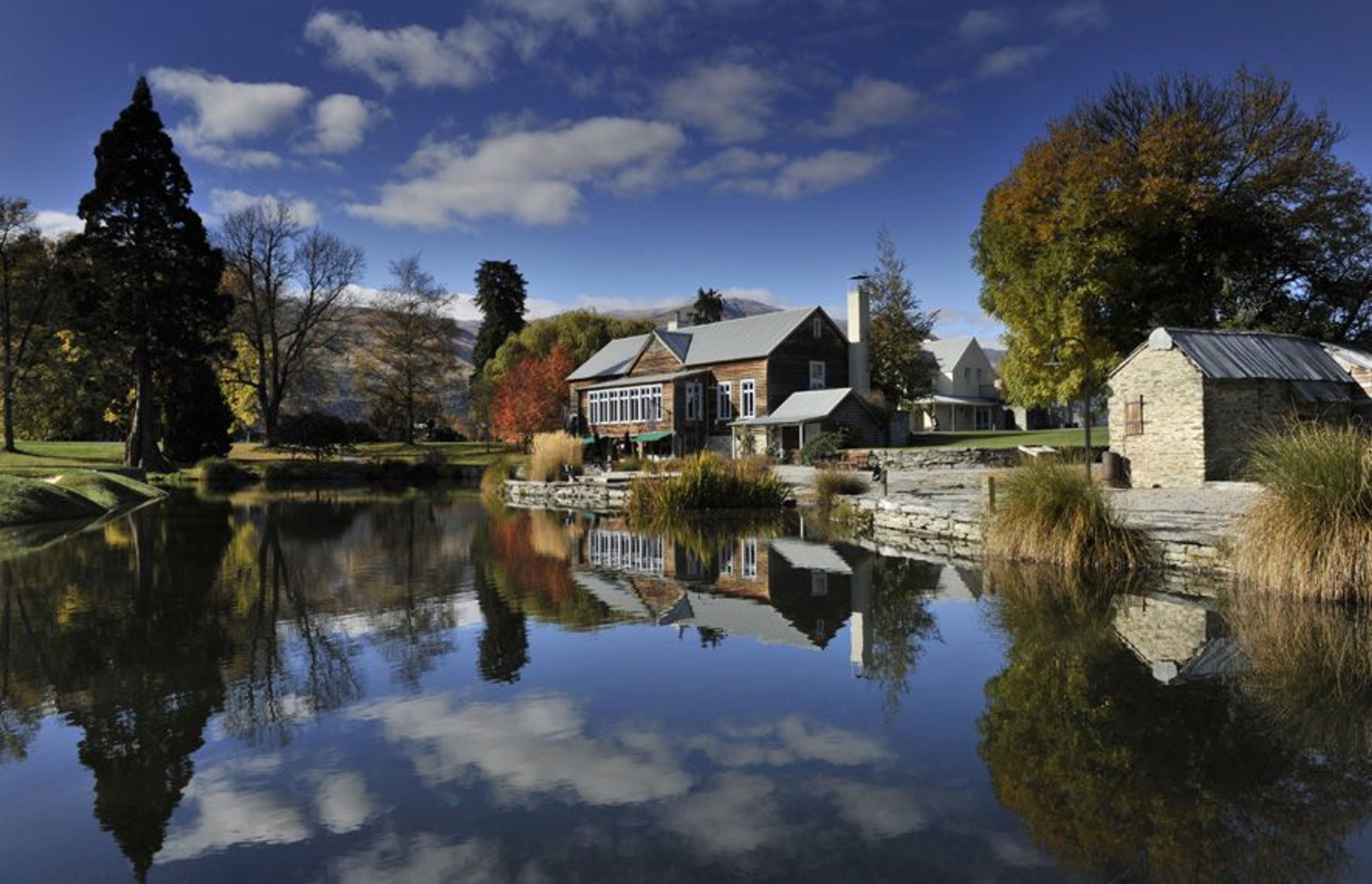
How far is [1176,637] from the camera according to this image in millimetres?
8102

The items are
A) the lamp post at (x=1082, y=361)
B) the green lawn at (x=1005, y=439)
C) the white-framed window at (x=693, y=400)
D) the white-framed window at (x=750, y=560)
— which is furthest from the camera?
the white-framed window at (x=693, y=400)

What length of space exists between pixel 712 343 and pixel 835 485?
22.7 meters

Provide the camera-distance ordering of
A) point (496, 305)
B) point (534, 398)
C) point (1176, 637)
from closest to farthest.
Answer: point (1176, 637)
point (534, 398)
point (496, 305)

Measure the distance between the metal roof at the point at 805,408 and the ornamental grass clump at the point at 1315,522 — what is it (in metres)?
27.5

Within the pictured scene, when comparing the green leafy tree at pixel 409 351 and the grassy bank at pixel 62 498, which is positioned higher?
the green leafy tree at pixel 409 351

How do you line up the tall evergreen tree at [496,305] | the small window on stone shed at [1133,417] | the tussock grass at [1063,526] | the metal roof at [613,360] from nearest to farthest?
the tussock grass at [1063,526]
the small window on stone shed at [1133,417]
the metal roof at [613,360]
the tall evergreen tree at [496,305]

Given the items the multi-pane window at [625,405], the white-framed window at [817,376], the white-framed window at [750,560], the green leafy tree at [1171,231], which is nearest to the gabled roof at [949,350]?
the white-framed window at [817,376]

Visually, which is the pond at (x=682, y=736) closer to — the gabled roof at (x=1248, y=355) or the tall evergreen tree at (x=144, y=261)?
the gabled roof at (x=1248, y=355)

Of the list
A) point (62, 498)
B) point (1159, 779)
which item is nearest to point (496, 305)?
point (62, 498)

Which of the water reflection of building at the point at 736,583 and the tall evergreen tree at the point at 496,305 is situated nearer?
the water reflection of building at the point at 736,583

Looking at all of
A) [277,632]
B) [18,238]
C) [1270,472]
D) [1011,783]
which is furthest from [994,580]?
[18,238]

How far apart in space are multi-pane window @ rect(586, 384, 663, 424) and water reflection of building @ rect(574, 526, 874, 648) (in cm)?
2566

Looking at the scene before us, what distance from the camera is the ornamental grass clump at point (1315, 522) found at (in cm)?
896

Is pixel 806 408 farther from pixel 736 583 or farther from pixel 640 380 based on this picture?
pixel 736 583
